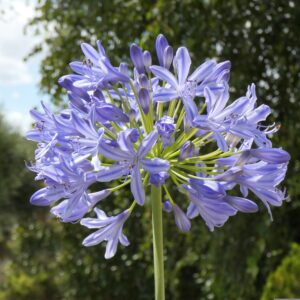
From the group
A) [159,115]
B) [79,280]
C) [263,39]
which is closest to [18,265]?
[79,280]

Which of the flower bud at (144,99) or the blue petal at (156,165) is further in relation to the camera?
the flower bud at (144,99)

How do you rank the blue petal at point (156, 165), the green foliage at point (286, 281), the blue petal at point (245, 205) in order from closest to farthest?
the blue petal at point (156, 165) → the blue petal at point (245, 205) → the green foliage at point (286, 281)

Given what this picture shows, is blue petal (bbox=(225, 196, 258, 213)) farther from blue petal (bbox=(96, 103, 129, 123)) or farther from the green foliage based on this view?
the green foliage

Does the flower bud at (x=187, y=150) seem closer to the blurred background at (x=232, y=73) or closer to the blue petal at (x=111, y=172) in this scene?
the blue petal at (x=111, y=172)

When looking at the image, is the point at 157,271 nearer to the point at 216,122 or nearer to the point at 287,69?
the point at 216,122

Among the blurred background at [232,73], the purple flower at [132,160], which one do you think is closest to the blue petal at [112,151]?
the purple flower at [132,160]

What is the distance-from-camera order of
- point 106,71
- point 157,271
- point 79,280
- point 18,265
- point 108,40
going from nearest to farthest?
point 157,271 → point 106,71 → point 108,40 → point 79,280 → point 18,265
